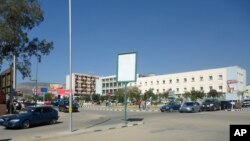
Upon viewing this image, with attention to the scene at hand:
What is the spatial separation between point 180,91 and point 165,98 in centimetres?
1981

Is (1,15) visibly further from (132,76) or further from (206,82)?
(206,82)

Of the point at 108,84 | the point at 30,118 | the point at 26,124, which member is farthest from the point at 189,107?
the point at 108,84

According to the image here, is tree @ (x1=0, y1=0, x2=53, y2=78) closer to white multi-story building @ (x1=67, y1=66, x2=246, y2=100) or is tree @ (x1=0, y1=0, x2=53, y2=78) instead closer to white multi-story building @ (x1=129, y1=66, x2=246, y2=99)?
white multi-story building @ (x1=67, y1=66, x2=246, y2=100)

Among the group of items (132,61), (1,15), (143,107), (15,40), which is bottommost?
(143,107)

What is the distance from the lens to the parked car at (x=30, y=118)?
23719mm

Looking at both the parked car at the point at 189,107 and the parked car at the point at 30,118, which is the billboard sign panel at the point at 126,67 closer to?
the parked car at the point at 30,118

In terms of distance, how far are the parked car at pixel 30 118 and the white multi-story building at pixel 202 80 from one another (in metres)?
91.9

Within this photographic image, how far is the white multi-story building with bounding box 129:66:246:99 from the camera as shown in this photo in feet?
398

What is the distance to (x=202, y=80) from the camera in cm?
12875

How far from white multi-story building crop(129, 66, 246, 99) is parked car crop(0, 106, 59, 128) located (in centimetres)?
9192

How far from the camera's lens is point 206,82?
127m

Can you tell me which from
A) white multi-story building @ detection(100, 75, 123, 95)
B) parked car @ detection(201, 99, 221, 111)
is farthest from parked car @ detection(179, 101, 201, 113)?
white multi-story building @ detection(100, 75, 123, 95)

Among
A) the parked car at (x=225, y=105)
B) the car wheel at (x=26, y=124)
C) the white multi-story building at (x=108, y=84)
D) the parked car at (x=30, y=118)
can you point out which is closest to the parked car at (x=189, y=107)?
the parked car at (x=225, y=105)

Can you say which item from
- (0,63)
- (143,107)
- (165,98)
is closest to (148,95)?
(165,98)
